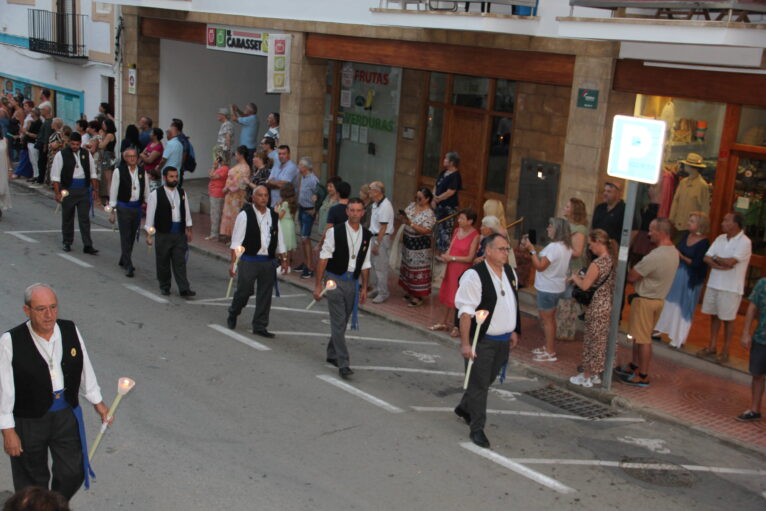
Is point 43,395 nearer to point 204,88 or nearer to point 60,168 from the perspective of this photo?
point 60,168

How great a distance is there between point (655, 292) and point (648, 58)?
3.25m

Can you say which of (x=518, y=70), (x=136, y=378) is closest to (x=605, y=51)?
(x=518, y=70)

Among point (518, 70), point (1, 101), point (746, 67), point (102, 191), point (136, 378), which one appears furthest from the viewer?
point (1, 101)

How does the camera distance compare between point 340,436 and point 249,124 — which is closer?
point 340,436

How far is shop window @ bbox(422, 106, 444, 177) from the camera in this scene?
16891 millimetres

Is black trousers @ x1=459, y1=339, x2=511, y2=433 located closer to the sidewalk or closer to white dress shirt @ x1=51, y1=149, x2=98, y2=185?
the sidewalk

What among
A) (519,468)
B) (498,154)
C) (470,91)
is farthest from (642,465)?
(470,91)

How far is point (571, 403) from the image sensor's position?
977 cm

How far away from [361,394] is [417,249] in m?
3.66

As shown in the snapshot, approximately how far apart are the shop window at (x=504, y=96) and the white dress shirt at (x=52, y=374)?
10737 mm

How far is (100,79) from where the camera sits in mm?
23109

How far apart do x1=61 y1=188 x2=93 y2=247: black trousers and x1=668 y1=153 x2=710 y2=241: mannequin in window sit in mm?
8756

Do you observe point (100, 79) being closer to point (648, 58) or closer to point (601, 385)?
point (648, 58)

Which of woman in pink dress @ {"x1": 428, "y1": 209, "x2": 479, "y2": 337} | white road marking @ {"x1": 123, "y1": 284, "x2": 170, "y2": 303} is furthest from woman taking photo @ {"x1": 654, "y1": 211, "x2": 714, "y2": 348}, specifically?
white road marking @ {"x1": 123, "y1": 284, "x2": 170, "y2": 303}
